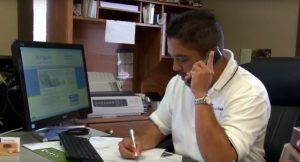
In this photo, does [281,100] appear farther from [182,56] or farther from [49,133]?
[49,133]

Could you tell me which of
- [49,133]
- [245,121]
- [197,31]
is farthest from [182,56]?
[49,133]

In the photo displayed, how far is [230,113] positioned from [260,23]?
1684 millimetres

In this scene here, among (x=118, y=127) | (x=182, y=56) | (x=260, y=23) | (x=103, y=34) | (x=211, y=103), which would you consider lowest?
(x=118, y=127)

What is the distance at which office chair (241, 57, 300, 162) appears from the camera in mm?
1681

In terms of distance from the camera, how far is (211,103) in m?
1.33

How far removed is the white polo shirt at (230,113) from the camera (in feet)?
4.34

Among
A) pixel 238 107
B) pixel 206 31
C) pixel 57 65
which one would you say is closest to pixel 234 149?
pixel 238 107

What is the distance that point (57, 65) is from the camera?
63.5 inches

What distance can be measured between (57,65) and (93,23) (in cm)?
122

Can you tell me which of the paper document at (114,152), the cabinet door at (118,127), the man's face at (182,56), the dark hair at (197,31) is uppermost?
the dark hair at (197,31)

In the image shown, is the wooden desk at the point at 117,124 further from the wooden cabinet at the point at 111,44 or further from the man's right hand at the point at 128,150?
the man's right hand at the point at 128,150

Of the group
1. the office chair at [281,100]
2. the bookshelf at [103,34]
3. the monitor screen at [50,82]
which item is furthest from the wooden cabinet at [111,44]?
the office chair at [281,100]

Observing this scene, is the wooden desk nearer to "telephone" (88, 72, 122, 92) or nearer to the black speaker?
"telephone" (88, 72, 122, 92)

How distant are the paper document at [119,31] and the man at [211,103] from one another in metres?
1.12
